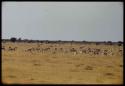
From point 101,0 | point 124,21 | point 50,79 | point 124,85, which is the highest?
point 101,0

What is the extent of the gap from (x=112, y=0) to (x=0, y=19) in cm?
151

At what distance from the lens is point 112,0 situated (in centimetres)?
432

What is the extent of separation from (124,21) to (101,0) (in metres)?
0.43

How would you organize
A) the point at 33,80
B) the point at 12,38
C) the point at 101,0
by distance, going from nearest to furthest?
the point at 101,0 < the point at 33,80 < the point at 12,38

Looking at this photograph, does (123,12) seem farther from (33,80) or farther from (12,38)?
(12,38)

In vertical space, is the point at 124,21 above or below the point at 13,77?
above

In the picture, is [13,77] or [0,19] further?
[13,77]

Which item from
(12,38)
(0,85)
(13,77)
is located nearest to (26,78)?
(13,77)

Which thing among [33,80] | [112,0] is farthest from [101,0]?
[33,80]

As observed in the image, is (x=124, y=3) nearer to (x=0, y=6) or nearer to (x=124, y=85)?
(x=124, y=85)

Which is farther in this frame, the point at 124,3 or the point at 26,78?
the point at 26,78

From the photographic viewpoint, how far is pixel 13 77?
10.0m

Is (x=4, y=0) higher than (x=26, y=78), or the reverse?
(x=4, y=0)

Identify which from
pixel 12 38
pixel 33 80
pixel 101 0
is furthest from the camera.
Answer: pixel 12 38
